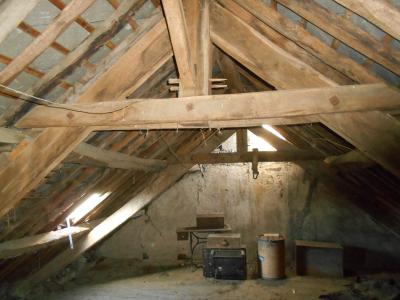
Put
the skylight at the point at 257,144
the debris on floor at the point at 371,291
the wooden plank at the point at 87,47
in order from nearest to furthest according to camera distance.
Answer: the wooden plank at the point at 87,47
the debris on floor at the point at 371,291
the skylight at the point at 257,144

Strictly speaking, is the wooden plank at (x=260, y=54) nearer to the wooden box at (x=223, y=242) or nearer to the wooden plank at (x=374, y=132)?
the wooden plank at (x=374, y=132)

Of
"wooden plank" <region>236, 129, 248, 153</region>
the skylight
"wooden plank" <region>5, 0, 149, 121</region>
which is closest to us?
"wooden plank" <region>5, 0, 149, 121</region>

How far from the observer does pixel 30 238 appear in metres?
3.90

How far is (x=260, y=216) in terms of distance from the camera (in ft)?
20.5

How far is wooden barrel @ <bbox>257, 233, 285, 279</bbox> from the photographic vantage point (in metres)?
5.28

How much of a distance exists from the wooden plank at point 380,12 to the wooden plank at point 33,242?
140 inches

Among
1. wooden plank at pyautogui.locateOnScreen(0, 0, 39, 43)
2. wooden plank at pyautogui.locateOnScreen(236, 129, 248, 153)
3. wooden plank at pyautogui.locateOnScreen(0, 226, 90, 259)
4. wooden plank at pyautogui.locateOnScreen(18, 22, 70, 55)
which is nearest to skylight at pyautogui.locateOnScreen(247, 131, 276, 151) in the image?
wooden plank at pyautogui.locateOnScreen(236, 129, 248, 153)

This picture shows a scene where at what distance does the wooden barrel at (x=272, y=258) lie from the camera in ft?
17.3

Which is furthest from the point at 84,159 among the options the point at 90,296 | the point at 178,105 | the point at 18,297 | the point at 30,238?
the point at 18,297

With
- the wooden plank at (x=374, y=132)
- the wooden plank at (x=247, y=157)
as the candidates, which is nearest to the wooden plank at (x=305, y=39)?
the wooden plank at (x=374, y=132)

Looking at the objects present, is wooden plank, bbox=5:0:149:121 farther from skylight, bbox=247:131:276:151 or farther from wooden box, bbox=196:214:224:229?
skylight, bbox=247:131:276:151

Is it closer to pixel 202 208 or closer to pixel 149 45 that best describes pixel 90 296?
pixel 202 208

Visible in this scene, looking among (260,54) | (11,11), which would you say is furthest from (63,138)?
(260,54)

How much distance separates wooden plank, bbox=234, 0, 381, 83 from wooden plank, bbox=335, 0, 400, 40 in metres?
0.61
